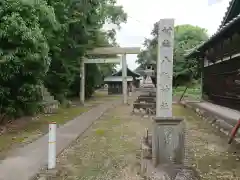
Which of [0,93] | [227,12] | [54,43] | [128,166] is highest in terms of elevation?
[227,12]

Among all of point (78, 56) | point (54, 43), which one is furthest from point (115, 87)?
point (54, 43)

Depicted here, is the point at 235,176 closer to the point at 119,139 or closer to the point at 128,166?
the point at 128,166

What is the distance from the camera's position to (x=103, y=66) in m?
30.9

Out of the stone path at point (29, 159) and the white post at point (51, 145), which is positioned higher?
the white post at point (51, 145)

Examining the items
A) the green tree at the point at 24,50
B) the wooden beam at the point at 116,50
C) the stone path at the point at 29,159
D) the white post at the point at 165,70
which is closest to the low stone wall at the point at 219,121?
the white post at the point at 165,70

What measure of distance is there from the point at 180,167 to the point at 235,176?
43.9 inches

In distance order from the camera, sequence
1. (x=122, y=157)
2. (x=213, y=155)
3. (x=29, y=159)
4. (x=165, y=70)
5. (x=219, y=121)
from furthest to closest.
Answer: (x=219, y=121) < (x=213, y=155) < (x=122, y=157) < (x=29, y=159) < (x=165, y=70)

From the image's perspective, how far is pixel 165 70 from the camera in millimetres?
5281

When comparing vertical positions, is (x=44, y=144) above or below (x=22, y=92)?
below

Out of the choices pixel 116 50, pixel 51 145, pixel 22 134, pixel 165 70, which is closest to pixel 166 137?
pixel 165 70

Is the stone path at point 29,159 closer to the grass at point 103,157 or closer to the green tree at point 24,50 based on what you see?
the grass at point 103,157

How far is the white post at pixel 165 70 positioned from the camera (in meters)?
5.28

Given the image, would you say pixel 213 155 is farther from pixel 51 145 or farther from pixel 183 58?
pixel 183 58

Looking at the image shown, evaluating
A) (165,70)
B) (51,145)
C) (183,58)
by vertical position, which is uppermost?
(183,58)
